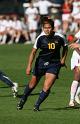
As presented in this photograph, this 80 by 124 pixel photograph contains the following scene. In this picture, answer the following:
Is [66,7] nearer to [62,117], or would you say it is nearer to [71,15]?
[71,15]

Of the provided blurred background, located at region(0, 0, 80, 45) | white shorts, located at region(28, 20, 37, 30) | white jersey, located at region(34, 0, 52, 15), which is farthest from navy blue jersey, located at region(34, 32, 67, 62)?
white jersey, located at region(34, 0, 52, 15)

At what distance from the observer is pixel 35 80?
1255cm

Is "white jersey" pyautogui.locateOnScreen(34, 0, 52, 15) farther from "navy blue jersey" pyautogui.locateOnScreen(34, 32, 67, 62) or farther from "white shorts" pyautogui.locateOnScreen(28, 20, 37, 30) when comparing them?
"navy blue jersey" pyautogui.locateOnScreen(34, 32, 67, 62)

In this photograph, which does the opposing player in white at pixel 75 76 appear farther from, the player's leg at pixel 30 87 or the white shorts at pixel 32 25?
the white shorts at pixel 32 25

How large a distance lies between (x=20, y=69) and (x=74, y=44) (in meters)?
8.62

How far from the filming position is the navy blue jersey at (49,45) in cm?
1243

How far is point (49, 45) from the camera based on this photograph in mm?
12422

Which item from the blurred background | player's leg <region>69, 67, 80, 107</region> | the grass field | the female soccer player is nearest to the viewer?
the grass field

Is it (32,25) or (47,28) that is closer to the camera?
(47,28)

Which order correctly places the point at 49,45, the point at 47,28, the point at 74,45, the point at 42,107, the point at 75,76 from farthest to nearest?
the point at 75,76 → the point at 42,107 → the point at 74,45 → the point at 49,45 → the point at 47,28

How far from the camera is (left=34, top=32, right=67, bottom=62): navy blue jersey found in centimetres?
1243

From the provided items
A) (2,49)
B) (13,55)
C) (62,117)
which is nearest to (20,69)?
(13,55)

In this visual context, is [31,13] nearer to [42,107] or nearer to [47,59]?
[42,107]

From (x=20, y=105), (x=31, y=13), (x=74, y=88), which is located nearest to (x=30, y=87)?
(x=20, y=105)
